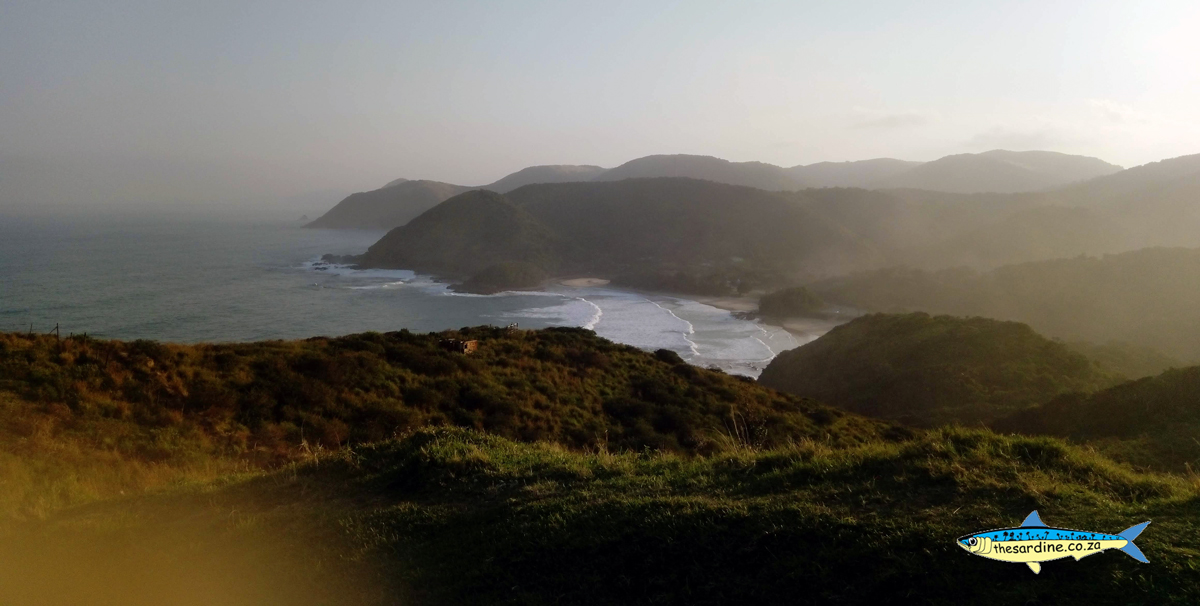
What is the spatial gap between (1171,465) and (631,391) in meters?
12.7

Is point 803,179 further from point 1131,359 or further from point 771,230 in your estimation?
point 1131,359

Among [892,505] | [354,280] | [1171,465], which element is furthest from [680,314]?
[892,505]

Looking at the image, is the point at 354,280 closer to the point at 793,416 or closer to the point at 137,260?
the point at 137,260

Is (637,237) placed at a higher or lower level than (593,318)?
higher

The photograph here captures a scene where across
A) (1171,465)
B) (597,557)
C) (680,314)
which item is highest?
(597,557)

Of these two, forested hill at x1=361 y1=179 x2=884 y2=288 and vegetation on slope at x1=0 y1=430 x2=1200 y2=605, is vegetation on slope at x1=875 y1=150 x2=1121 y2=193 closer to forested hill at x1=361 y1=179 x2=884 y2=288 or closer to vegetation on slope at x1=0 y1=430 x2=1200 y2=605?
forested hill at x1=361 y1=179 x2=884 y2=288

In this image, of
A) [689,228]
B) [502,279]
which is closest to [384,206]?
[689,228]

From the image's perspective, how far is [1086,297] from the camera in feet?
155

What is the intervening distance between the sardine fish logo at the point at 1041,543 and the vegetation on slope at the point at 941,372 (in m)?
20.6

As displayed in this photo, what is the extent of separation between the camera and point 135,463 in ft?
28.2

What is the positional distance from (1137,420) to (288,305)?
58476 mm

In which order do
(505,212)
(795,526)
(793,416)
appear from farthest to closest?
(505,212), (793,416), (795,526)

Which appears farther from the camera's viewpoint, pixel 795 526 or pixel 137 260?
pixel 137 260

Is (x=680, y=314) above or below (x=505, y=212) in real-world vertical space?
below
